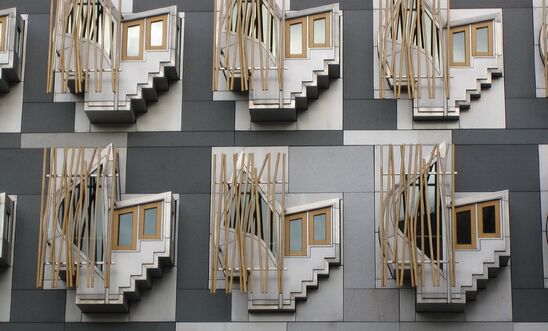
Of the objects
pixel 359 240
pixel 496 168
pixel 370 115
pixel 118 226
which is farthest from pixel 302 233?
pixel 496 168

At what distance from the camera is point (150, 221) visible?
1213 inches

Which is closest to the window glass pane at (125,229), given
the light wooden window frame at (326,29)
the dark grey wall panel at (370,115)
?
the dark grey wall panel at (370,115)

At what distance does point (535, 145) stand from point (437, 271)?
163 inches

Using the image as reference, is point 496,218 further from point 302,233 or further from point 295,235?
point 295,235

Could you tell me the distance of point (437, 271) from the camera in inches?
1178

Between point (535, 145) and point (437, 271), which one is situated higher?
point (535, 145)

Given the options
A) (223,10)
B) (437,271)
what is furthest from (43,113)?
(437,271)

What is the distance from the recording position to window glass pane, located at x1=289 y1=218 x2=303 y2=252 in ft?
101

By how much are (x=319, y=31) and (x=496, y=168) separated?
5.19 meters

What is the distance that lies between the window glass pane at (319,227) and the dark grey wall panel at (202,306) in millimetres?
2440

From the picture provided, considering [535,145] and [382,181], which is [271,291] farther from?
[535,145]

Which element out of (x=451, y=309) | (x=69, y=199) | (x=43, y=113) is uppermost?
(x=43, y=113)

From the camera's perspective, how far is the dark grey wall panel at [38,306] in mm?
30984

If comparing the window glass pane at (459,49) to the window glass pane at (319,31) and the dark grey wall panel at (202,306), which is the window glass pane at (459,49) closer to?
the window glass pane at (319,31)
